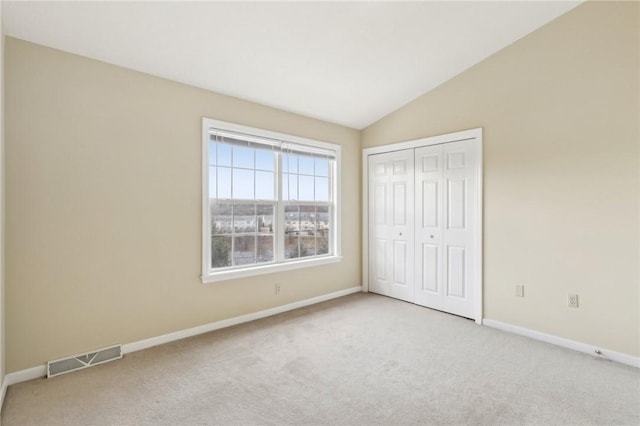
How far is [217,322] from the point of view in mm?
3322

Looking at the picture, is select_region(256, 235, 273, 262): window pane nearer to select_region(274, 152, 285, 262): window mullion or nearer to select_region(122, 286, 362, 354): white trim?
select_region(274, 152, 285, 262): window mullion

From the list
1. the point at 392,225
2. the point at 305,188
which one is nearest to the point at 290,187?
the point at 305,188

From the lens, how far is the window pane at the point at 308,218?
420cm

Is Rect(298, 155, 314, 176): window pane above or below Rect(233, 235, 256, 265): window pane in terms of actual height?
above

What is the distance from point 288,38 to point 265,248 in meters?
2.23

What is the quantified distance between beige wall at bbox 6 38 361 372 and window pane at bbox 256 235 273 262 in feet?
1.60

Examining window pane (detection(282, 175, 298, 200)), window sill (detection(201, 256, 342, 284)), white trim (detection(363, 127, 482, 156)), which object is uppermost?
white trim (detection(363, 127, 482, 156))

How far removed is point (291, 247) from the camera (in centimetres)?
407

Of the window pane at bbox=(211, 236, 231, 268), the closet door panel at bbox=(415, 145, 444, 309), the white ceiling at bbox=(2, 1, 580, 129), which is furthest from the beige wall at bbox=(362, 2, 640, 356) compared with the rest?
the window pane at bbox=(211, 236, 231, 268)

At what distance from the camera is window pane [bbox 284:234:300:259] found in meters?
4.01

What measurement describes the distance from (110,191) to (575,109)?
13.7 feet

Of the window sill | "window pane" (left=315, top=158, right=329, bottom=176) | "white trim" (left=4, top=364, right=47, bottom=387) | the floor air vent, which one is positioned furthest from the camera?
"window pane" (left=315, top=158, right=329, bottom=176)

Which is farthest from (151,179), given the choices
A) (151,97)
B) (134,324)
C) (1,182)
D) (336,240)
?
(336,240)

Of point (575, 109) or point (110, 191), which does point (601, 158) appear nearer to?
point (575, 109)
